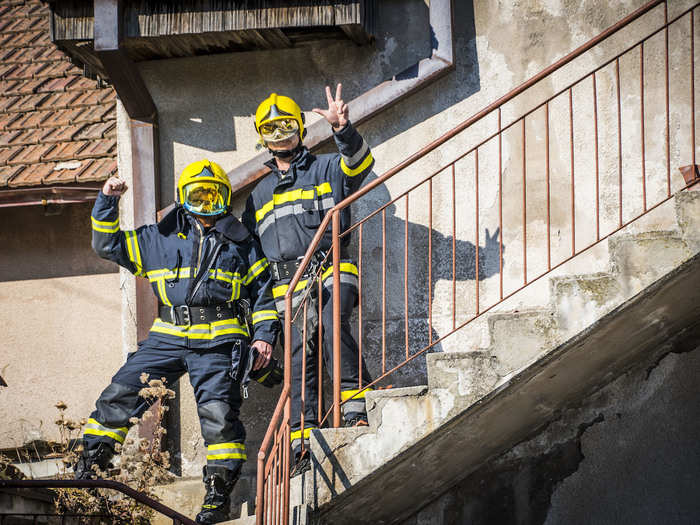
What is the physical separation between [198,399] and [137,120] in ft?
8.62

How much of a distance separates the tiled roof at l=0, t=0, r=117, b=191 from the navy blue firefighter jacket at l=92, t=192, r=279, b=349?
4.27ft

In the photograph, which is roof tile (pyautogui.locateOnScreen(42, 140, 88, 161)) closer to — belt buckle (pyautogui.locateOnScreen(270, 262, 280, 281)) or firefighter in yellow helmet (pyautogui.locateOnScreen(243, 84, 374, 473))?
firefighter in yellow helmet (pyautogui.locateOnScreen(243, 84, 374, 473))

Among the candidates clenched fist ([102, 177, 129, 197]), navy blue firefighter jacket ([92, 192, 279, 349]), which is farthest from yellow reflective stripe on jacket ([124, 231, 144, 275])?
clenched fist ([102, 177, 129, 197])

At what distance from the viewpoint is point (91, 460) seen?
6656 millimetres

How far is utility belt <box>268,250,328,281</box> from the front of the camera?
22.3ft

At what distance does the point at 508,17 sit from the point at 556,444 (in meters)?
3.42

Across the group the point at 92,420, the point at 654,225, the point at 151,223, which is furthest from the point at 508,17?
the point at 92,420

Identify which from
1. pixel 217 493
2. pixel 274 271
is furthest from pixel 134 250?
pixel 217 493

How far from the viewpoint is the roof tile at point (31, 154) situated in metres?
8.67

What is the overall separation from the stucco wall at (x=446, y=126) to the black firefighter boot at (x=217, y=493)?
0.98 m

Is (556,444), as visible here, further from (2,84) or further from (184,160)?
(2,84)

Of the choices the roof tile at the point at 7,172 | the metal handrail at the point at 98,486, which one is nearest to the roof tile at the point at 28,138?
the roof tile at the point at 7,172

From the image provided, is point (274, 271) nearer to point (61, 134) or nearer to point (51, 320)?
point (51, 320)

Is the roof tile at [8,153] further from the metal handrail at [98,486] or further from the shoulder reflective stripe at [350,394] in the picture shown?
the shoulder reflective stripe at [350,394]
